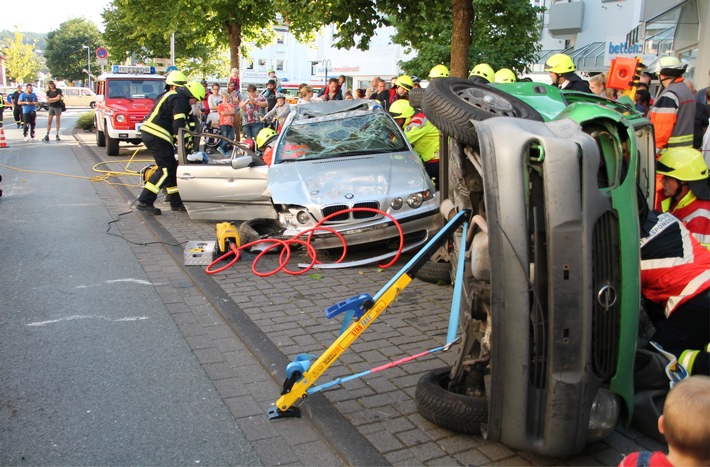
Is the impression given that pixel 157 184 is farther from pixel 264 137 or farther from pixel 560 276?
pixel 560 276

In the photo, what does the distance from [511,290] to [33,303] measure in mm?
4677

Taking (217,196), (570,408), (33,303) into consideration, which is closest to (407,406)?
(570,408)

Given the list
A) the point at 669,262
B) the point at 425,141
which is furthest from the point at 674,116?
the point at 669,262

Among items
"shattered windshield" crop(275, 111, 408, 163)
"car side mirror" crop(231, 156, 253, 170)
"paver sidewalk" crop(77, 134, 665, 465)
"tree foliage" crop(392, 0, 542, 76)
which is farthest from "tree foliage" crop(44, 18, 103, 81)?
"paver sidewalk" crop(77, 134, 665, 465)

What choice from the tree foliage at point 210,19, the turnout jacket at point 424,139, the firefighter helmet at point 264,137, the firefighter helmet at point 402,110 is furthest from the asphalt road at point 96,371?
the tree foliage at point 210,19

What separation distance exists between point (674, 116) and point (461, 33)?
412cm

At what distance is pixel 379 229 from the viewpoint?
7.26 meters

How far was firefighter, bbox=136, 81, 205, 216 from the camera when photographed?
34.2 ft

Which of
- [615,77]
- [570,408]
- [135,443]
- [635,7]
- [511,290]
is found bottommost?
[135,443]

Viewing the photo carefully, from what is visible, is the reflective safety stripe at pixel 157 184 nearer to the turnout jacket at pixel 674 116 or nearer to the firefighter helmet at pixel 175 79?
the firefighter helmet at pixel 175 79

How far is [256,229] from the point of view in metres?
8.40

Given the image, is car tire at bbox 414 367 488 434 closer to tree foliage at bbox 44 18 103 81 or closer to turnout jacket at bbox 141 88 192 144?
turnout jacket at bbox 141 88 192 144

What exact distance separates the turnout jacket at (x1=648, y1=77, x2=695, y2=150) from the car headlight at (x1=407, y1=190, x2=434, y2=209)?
2478 mm

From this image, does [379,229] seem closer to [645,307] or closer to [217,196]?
[217,196]
